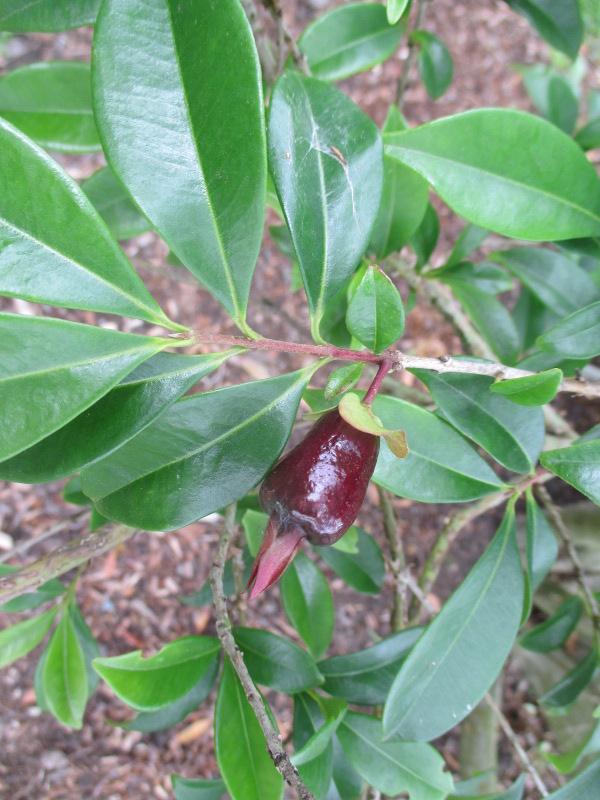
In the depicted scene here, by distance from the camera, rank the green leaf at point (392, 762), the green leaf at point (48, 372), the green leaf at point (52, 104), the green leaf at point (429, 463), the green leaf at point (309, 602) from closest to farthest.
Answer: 1. the green leaf at point (48, 372)
2. the green leaf at point (429, 463)
3. the green leaf at point (392, 762)
4. the green leaf at point (52, 104)
5. the green leaf at point (309, 602)

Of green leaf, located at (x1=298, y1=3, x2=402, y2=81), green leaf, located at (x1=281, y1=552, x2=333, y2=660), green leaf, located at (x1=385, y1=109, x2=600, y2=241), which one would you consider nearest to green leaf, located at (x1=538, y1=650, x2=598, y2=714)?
green leaf, located at (x1=281, y1=552, x2=333, y2=660)

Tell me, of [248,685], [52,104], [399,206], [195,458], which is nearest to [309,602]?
[248,685]

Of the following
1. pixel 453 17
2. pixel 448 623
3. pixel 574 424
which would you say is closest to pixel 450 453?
pixel 448 623

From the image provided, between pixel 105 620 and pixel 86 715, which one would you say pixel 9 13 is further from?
pixel 86 715

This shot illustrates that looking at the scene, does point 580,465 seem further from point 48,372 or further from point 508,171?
point 48,372

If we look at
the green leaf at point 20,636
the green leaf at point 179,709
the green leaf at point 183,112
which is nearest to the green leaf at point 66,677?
the green leaf at point 20,636

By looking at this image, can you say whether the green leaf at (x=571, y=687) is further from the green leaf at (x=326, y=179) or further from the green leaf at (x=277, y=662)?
the green leaf at (x=326, y=179)
